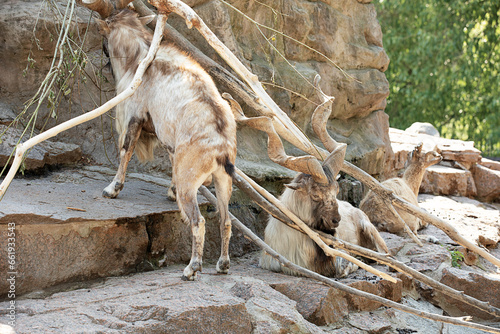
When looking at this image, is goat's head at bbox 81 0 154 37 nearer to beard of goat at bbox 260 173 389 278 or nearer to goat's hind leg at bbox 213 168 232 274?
goat's hind leg at bbox 213 168 232 274

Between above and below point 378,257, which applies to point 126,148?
above

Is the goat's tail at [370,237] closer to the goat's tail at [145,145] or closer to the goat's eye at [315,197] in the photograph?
the goat's eye at [315,197]

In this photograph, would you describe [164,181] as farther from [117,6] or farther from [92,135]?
[117,6]

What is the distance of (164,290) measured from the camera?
137 inches

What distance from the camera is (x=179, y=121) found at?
13.1 feet

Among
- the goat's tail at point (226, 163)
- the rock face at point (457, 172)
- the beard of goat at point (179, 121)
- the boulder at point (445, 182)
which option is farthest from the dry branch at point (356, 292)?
the boulder at point (445, 182)

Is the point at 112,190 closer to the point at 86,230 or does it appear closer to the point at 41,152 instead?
the point at 86,230

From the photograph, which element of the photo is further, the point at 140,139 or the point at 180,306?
the point at 140,139

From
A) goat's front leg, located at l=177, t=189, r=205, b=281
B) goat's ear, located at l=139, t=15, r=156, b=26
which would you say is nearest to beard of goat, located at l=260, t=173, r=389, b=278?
goat's front leg, located at l=177, t=189, r=205, b=281

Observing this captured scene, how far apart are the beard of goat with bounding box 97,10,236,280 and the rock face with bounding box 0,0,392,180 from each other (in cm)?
46

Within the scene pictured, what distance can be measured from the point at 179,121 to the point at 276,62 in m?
3.25

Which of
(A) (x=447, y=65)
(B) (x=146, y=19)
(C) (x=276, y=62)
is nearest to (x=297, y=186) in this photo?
(B) (x=146, y=19)

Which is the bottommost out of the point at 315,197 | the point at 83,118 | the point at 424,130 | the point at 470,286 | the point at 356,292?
the point at 470,286

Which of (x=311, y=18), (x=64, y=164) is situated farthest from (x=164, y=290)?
(x=311, y=18)
